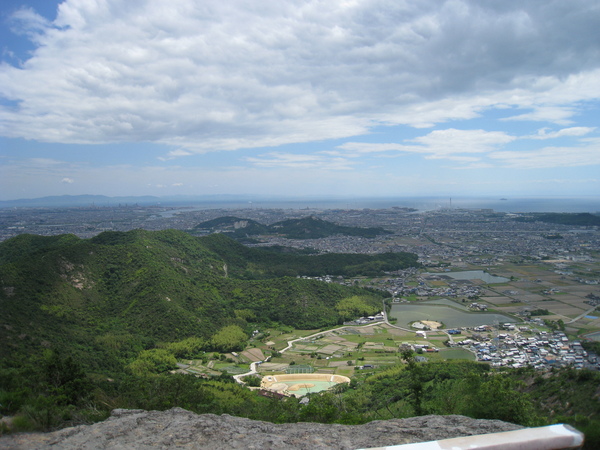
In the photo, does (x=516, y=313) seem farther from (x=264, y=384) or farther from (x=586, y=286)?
(x=264, y=384)

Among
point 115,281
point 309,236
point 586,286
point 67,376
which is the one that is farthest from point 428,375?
point 309,236

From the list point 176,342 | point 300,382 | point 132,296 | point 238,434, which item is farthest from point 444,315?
point 238,434

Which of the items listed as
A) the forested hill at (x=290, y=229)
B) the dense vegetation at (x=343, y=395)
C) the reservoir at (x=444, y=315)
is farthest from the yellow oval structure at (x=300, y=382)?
the forested hill at (x=290, y=229)

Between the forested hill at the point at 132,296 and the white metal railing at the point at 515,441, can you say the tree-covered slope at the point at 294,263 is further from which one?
the white metal railing at the point at 515,441

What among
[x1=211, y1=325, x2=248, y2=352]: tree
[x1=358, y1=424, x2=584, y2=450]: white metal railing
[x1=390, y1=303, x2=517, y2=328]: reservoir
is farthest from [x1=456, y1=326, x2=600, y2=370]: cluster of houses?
[x1=358, y1=424, x2=584, y2=450]: white metal railing

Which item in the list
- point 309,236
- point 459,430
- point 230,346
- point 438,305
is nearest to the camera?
point 459,430

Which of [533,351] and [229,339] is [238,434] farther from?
[533,351]

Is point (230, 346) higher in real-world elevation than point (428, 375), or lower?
lower

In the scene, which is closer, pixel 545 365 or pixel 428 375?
pixel 428 375
